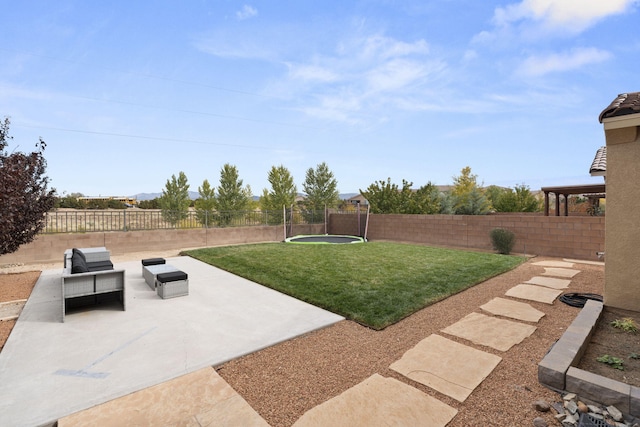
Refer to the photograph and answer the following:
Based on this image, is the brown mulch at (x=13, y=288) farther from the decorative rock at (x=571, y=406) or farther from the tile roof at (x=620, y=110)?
the tile roof at (x=620, y=110)

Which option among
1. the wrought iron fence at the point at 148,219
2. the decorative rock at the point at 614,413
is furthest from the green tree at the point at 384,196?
the decorative rock at the point at 614,413

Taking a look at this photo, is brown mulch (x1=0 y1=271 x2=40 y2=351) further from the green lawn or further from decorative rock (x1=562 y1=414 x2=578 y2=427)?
decorative rock (x1=562 y1=414 x2=578 y2=427)

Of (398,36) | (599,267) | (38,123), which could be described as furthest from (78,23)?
(599,267)

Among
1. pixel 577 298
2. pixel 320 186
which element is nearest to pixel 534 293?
pixel 577 298

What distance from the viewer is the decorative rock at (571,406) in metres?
2.35

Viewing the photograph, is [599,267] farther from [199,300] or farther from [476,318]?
[199,300]

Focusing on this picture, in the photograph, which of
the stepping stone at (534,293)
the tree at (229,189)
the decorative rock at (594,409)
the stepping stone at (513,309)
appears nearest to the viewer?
the decorative rock at (594,409)

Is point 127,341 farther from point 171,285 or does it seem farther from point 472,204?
point 472,204

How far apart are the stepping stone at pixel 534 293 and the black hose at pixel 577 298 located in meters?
0.14

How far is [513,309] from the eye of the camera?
4.79m

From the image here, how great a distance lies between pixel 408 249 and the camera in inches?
434


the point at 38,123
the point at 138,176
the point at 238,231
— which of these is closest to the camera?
the point at 238,231

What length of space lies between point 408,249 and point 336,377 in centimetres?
871

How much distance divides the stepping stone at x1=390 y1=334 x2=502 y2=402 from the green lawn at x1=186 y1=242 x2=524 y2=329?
834mm
